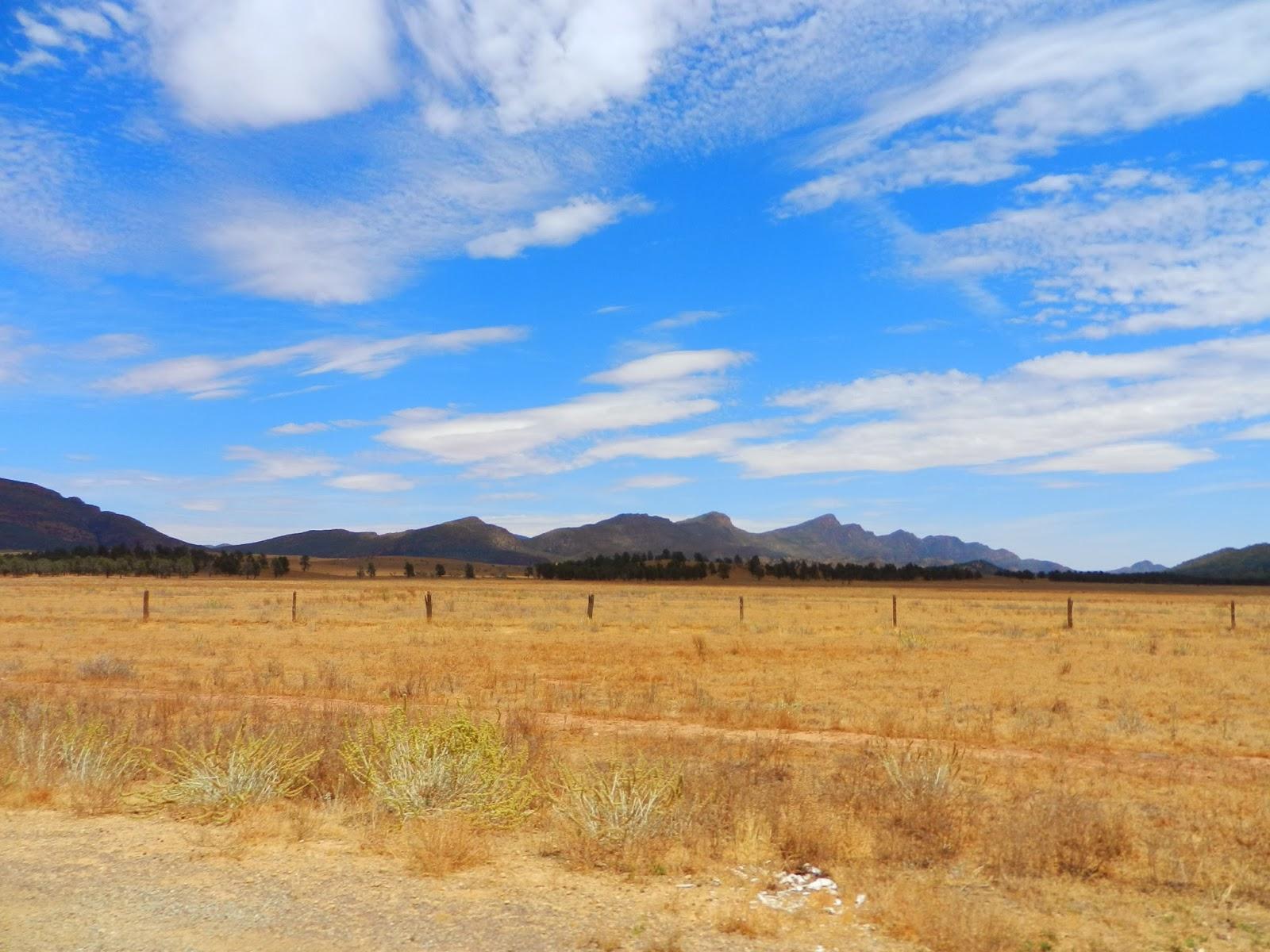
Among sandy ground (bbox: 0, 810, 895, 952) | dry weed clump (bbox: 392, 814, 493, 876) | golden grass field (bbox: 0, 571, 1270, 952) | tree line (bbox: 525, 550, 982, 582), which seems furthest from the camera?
tree line (bbox: 525, 550, 982, 582)

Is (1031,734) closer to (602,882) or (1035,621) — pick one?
(602,882)

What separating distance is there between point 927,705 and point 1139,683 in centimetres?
669

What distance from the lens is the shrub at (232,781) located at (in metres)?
8.75

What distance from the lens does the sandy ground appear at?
18.7 feet

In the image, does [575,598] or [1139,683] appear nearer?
[1139,683]

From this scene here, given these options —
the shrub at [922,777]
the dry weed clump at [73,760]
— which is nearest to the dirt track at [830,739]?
the shrub at [922,777]

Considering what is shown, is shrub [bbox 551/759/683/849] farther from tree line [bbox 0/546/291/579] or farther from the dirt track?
tree line [bbox 0/546/291/579]

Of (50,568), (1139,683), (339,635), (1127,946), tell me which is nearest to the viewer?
(1127,946)

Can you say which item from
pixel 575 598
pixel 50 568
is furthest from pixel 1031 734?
pixel 50 568

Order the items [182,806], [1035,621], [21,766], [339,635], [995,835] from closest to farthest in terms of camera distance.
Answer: [995,835]
[182,806]
[21,766]
[339,635]
[1035,621]

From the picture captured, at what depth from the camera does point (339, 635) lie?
32.4 m

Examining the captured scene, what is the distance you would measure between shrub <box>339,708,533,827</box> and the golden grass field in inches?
5.0

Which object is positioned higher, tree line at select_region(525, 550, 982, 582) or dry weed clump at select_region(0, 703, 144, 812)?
tree line at select_region(525, 550, 982, 582)

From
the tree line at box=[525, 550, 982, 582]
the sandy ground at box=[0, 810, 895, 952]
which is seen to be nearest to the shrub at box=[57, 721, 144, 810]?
the sandy ground at box=[0, 810, 895, 952]
